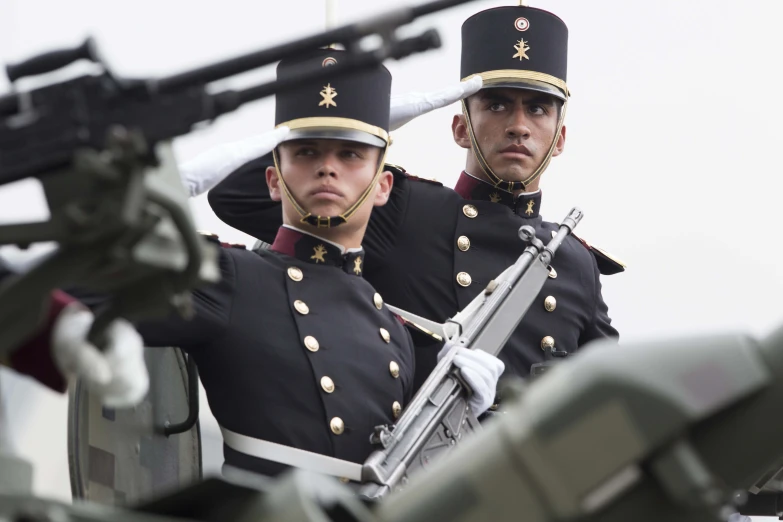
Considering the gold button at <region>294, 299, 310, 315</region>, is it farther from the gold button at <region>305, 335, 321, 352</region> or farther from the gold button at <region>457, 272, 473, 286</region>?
the gold button at <region>457, 272, 473, 286</region>

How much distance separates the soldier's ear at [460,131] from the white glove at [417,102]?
0.98 ft

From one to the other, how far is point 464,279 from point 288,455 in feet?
4.31

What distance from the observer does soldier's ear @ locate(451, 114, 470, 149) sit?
20.7ft

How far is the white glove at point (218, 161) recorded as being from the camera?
488 cm

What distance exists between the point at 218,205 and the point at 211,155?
769mm

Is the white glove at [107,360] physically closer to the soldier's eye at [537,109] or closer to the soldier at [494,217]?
the soldier at [494,217]

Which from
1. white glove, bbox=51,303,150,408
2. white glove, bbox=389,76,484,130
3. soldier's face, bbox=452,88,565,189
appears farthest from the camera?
soldier's face, bbox=452,88,565,189

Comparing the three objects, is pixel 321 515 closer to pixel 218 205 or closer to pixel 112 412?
pixel 112 412

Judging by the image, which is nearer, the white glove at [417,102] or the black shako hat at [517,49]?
the white glove at [417,102]

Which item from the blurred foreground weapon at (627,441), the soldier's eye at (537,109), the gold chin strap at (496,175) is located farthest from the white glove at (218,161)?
the blurred foreground weapon at (627,441)

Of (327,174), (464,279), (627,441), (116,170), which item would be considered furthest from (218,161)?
(627,441)

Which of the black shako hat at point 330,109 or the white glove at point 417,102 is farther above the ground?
the black shako hat at point 330,109

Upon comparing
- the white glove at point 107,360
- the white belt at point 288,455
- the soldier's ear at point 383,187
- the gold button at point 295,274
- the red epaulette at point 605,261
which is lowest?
the red epaulette at point 605,261

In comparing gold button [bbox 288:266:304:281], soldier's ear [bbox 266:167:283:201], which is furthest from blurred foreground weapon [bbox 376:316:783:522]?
soldier's ear [bbox 266:167:283:201]
